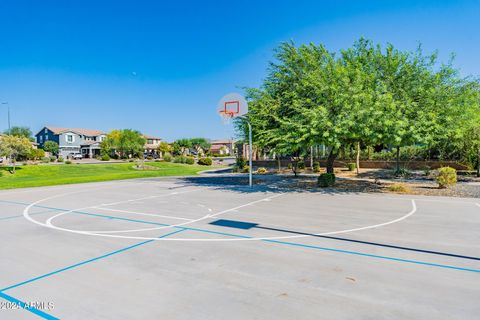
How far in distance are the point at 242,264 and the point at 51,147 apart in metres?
69.0

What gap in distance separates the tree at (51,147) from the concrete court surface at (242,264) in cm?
6012

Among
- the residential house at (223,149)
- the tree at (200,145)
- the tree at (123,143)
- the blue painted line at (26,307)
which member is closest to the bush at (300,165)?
the blue painted line at (26,307)

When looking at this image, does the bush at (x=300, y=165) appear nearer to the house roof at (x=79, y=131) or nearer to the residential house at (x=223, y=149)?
the house roof at (x=79, y=131)

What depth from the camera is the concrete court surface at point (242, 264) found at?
3951mm

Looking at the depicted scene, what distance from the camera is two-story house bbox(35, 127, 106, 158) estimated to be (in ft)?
217

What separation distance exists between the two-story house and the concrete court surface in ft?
210

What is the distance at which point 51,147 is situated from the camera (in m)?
61.9

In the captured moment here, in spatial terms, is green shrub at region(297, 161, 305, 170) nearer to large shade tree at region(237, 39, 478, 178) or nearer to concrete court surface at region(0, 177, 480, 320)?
large shade tree at region(237, 39, 478, 178)

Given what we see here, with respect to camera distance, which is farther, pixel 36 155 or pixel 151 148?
pixel 151 148

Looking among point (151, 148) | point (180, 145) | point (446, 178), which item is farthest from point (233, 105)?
point (151, 148)

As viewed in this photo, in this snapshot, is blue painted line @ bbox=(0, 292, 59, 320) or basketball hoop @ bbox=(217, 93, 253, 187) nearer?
blue painted line @ bbox=(0, 292, 59, 320)

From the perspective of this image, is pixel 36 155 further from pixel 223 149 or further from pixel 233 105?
pixel 223 149

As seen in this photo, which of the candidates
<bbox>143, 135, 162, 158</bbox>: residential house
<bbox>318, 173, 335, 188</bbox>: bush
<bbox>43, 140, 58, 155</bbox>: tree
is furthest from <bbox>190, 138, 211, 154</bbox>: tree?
<bbox>318, 173, 335, 188</bbox>: bush

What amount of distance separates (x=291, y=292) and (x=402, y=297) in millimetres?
1546
